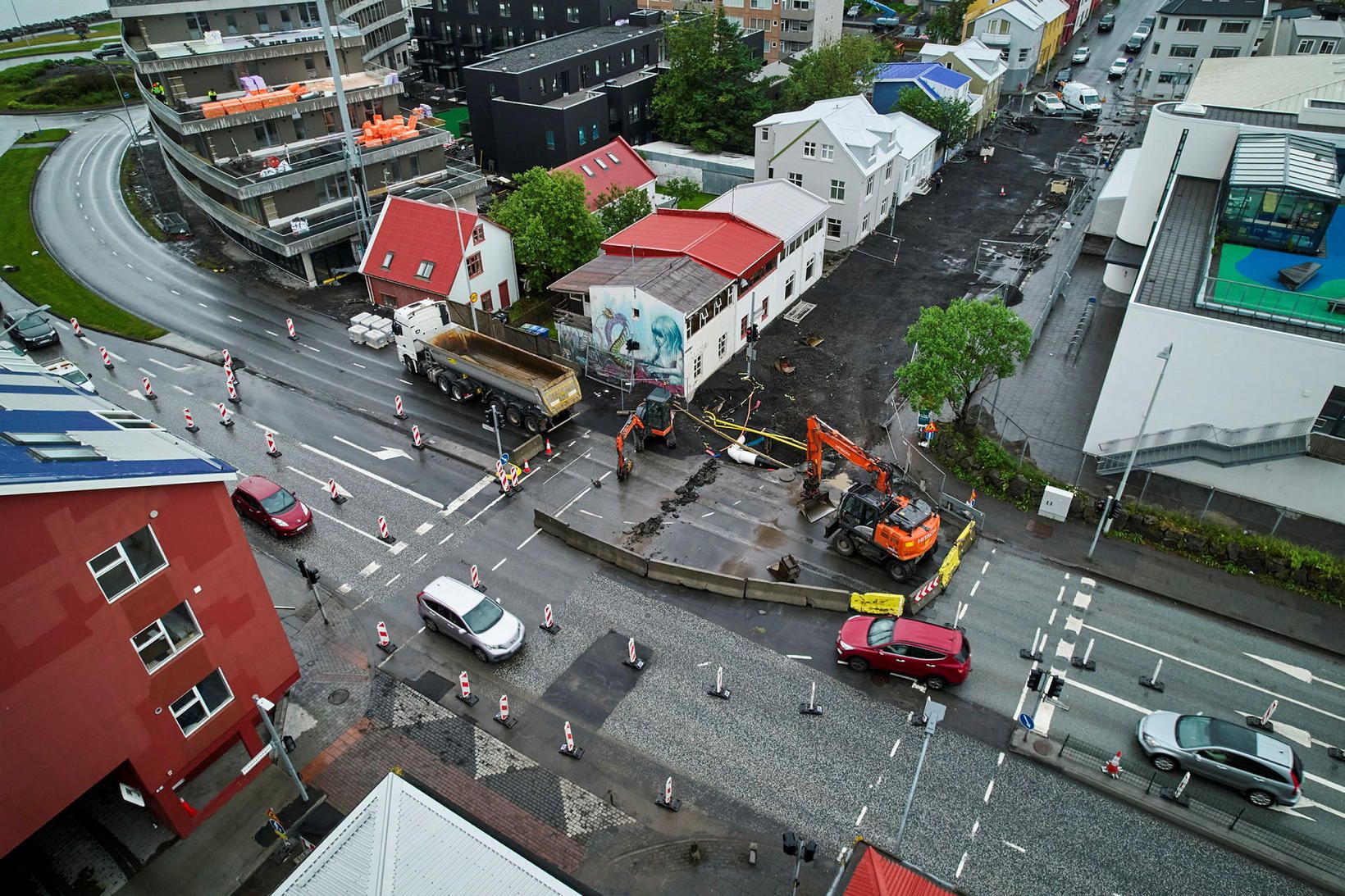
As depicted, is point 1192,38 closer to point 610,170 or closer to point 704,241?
point 610,170

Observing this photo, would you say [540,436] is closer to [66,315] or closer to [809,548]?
[809,548]

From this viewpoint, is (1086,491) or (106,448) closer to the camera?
(106,448)

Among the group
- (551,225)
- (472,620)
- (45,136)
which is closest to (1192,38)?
(551,225)

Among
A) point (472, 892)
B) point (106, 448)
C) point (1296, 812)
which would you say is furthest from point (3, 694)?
point (1296, 812)

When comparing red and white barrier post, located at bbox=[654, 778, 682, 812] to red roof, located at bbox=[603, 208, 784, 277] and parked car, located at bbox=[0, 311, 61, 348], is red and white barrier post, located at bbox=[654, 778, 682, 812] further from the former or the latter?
parked car, located at bbox=[0, 311, 61, 348]

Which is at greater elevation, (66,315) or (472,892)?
(472,892)

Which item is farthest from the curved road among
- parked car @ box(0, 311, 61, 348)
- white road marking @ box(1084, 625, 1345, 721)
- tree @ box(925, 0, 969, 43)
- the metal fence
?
tree @ box(925, 0, 969, 43)
